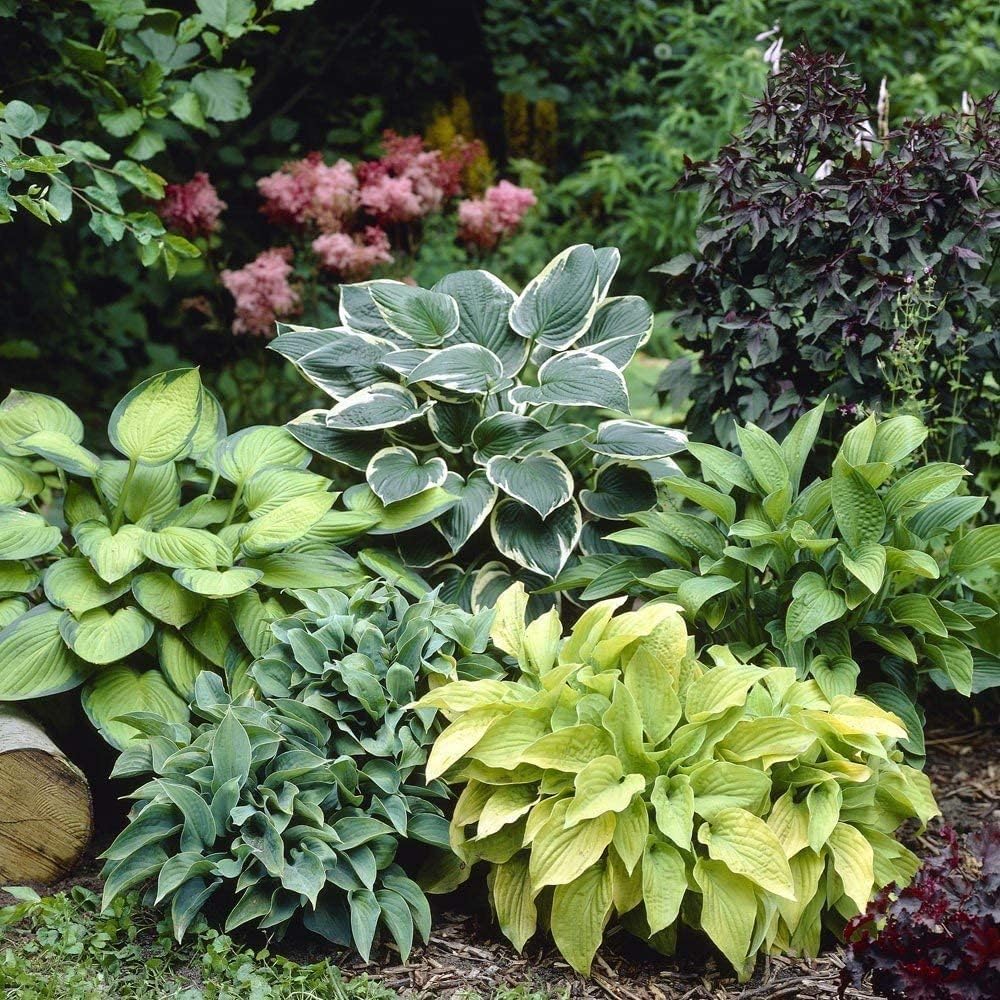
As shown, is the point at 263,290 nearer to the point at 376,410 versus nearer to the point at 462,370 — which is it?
the point at 376,410

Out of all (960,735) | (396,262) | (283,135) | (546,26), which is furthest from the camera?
(546,26)

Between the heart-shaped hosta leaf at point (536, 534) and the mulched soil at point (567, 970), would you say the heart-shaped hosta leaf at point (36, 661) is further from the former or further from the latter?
the heart-shaped hosta leaf at point (536, 534)

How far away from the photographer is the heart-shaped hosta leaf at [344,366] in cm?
344

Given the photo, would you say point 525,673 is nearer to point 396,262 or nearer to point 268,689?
point 268,689

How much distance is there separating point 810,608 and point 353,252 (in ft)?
8.33

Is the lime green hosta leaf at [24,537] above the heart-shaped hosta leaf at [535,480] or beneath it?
above

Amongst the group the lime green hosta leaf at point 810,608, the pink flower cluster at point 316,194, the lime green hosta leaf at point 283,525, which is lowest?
the lime green hosta leaf at point 810,608

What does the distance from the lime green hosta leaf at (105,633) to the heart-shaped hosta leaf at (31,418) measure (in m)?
0.59

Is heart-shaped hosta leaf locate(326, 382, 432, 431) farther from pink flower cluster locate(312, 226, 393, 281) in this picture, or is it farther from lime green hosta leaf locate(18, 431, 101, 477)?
pink flower cluster locate(312, 226, 393, 281)

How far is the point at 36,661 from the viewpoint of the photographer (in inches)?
110

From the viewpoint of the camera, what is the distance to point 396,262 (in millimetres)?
5156

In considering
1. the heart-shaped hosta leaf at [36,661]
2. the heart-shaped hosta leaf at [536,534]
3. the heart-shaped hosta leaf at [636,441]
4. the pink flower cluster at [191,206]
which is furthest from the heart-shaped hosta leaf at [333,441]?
the pink flower cluster at [191,206]

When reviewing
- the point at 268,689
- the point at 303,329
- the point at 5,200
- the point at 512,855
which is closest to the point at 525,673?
the point at 512,855

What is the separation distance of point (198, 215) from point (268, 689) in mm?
2616
